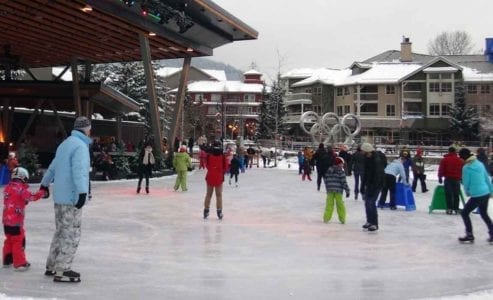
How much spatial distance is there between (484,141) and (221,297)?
5306 centimetres

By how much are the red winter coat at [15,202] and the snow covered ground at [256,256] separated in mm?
576

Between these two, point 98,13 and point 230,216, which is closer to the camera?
point 230,216

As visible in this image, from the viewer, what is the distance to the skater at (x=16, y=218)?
20.4ft

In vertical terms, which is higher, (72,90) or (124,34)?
(124,34)

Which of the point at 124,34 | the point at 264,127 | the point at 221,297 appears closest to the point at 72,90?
the point at 124,34

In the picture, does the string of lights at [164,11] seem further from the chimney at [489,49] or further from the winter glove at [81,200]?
the chimney at [489,49]

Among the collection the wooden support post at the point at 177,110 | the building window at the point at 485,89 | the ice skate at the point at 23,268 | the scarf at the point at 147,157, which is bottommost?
the ice skate at the point at 23,268

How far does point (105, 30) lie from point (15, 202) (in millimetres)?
18088

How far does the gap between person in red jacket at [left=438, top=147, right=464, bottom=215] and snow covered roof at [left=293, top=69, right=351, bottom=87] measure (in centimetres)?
5596

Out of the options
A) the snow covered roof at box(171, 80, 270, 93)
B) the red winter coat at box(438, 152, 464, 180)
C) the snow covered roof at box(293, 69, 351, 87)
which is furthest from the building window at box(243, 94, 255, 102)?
the red winter coat at box(438, 152, 464, 180)

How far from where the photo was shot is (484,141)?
174 feet

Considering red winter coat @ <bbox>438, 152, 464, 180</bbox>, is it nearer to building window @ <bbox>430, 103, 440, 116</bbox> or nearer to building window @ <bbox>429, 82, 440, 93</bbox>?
building window @ <bbox>430, 103, 440, 116</bbox>

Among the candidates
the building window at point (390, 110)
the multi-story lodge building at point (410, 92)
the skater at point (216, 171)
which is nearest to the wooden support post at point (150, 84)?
the skater at point (216, 171)

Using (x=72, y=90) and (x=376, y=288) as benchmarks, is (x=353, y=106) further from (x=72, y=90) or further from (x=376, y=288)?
(x=376, y=288)
